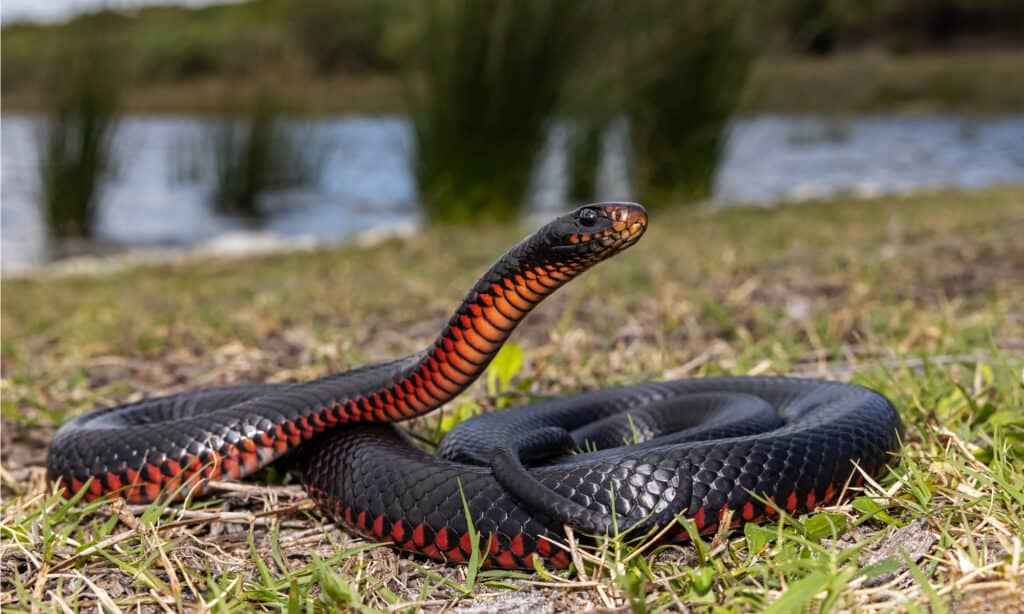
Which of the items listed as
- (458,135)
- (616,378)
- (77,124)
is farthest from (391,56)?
(616,378)

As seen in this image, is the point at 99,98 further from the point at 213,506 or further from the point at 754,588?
the point at 754,588

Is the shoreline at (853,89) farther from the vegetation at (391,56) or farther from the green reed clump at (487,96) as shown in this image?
the green reed clump at (487,96)

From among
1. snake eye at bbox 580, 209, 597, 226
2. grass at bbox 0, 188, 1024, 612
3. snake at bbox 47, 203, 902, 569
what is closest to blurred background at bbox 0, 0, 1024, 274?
grass at bbox 0, 188, 1024, 612

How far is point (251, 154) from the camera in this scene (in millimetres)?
15539

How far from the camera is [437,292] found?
236 inches

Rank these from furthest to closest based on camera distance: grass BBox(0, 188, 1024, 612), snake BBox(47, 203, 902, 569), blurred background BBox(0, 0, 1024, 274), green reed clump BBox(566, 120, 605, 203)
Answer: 1. green reed clump BBox(566, 120, 605, 203)
2. blurred background BBox(0, 0, 1024, 274)
3. snake BBox(47, 203, 902, 569)
4. grass BBox(0, 188, 1024, 612)

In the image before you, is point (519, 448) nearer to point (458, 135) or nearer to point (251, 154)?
point (458, 135)

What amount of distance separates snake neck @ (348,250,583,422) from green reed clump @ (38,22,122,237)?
1089cm

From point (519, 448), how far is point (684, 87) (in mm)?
9047

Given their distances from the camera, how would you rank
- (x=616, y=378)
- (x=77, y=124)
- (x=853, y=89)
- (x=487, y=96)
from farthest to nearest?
(x=853, y=89) < (x=77, y=124) < (x=487, y=96) < (x=616, y=378)

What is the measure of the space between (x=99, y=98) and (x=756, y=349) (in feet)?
34.7

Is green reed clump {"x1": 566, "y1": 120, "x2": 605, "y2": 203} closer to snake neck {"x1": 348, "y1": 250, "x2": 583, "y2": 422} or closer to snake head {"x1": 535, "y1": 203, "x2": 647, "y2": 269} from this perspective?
snake neck {"x1": 348, "y1": 250, "x2": 583, "y2": 422}

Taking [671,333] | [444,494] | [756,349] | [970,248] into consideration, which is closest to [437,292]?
[671,333]

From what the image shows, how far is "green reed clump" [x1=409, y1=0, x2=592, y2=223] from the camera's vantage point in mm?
9875
